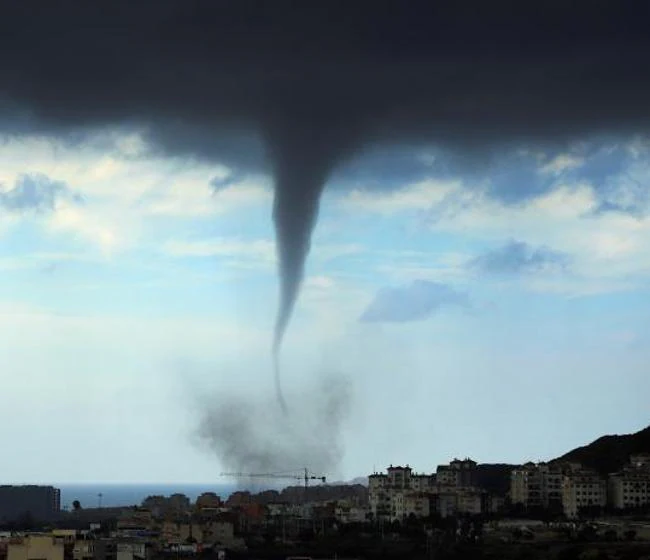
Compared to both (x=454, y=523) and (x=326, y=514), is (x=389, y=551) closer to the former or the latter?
(x=454, y=523)

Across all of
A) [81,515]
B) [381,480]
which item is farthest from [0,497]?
[381,480]

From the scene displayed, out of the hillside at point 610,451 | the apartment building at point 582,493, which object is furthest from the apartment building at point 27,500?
the apartment building at point 582,493

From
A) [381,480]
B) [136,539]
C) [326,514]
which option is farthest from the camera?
[381,480]

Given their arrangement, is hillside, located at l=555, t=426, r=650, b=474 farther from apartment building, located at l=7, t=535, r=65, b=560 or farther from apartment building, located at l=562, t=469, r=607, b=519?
apartment building, located at l=7, t=535, r=65, b=560

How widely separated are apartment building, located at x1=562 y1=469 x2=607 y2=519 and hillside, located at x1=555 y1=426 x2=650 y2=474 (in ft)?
37.9

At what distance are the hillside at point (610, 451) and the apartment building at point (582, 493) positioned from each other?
11541mm

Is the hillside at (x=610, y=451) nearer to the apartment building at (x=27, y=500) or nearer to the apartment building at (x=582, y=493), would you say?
the apartment building at (x=582, y=493)

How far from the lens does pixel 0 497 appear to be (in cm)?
16725

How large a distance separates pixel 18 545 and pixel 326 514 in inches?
1894

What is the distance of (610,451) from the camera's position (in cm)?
12400

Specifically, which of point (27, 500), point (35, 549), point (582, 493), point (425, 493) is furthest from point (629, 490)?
point (27, 500)

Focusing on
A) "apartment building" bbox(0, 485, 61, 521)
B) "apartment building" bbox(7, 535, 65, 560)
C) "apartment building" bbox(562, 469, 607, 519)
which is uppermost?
"apartment building" bbox(0, 485, 61, 521)

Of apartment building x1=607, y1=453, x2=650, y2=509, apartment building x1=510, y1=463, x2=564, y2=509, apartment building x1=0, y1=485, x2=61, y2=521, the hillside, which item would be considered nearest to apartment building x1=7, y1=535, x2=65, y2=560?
apartment building x1=607, y1=453, x2=650, y2=509

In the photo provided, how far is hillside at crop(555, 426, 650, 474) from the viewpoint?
11850 cm
